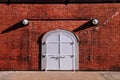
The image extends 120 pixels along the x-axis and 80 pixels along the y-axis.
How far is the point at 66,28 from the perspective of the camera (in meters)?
19.2

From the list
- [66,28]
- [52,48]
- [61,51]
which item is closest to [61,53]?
[61,51]

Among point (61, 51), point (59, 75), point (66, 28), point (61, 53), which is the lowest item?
point (59, 75)

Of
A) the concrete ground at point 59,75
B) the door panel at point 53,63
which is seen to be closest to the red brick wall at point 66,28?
the door panel at point 53,63

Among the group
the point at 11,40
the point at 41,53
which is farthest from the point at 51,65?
the point at 11,40

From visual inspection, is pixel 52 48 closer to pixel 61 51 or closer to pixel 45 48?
pixel 45 48

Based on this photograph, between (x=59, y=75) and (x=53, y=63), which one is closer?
(x=59, y=75)

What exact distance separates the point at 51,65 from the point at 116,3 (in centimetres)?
473

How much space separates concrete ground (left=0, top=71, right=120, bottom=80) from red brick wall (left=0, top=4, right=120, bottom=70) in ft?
2.39

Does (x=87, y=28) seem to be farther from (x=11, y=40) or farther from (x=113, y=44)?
(x=11, y=40)

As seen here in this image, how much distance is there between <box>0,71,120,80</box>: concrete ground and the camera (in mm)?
16656

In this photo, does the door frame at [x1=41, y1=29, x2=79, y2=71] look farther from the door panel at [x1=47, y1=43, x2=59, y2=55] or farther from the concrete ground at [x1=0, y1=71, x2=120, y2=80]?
the concrete ground at [x1=0, y1=71, x2=120, y2=80]

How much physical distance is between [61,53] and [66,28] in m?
1.34

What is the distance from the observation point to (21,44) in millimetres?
19266

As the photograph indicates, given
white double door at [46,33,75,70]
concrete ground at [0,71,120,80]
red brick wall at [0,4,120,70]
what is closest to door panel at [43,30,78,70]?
white double door at [46,33,75,70]
